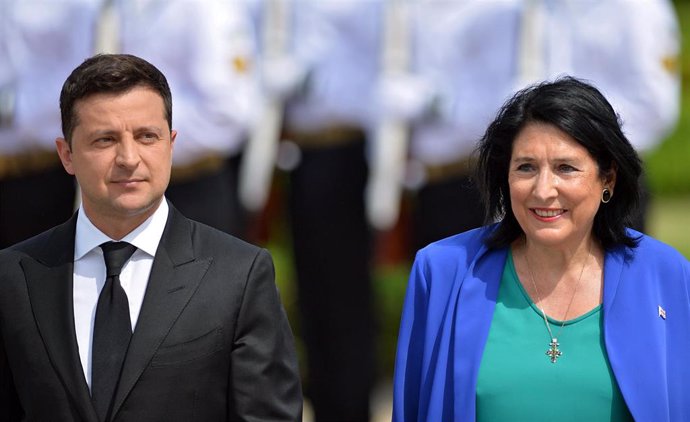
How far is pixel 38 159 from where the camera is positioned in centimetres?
606

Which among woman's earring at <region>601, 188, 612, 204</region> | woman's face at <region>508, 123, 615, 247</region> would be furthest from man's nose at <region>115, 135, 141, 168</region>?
woman's earring at <region>601, 188, 612, 204</region>

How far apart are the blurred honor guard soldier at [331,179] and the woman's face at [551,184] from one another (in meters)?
2.66

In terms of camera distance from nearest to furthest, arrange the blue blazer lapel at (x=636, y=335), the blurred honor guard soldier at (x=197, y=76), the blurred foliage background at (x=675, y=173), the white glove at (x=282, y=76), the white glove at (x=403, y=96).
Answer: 1. the blue blazer lapel at (x=636, y=335)
2. the blurred honor guard soldier at (x=197, y=76)
3. the white glove at (x=403, y=96)
4. the white glove at (x=282, y=76)
5. the blurred foliage background at (x=675, y=173)

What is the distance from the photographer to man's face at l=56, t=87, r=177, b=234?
11.0 feet

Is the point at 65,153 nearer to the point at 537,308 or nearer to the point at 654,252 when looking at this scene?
the point at 537,308

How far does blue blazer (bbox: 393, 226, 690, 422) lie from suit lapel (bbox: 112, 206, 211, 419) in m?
0.58

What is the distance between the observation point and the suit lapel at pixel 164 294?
3291 millimetres

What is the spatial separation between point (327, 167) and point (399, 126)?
0.33 meters

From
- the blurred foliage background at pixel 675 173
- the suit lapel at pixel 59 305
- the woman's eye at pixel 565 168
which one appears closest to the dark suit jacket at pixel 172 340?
the suit lapel at pixel 59 305

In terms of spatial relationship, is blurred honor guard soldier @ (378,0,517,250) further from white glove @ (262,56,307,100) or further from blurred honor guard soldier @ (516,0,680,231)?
white glove @ (262,56,307,100)

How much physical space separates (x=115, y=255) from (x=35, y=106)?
280 cm

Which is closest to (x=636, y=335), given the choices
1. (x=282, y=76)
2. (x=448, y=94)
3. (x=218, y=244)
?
(x=218, y=244)

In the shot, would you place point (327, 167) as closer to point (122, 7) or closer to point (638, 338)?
point (122, 7)

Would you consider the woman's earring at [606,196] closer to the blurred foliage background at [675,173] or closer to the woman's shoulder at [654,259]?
the woman's shoulder at [654,259]
